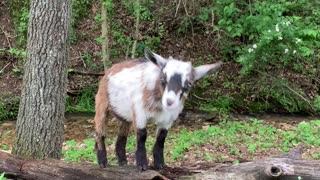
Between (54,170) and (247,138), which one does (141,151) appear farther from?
(247,138)

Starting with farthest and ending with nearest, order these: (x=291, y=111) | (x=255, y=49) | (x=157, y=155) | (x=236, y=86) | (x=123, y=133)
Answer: (x=236, y=86) → (x=291, y=111) → (x=255, y=49) → (x=123, y=133) → (x=157, y=155)

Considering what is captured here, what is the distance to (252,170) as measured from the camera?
4.88m

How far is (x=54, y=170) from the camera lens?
5316 millimetres

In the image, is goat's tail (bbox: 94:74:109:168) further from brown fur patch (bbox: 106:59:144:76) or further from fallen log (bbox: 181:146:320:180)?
fallen log (bbox: 181:146:320:180)

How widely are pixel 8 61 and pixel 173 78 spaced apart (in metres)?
8.37

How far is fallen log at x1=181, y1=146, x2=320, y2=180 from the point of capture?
4668 mm

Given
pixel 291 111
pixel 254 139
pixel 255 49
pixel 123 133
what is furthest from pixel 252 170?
pixel 291 111

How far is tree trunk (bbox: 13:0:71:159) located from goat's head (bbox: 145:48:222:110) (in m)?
1.55

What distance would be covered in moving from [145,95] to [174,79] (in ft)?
1.50

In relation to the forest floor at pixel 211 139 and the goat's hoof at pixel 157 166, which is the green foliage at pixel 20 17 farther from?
the goat's hoof at pixel 157 166

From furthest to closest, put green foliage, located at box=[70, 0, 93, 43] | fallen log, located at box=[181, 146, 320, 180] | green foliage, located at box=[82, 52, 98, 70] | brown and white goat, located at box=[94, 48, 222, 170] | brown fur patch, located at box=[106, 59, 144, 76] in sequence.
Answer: green foliage, located at box=[70, 0, 93, 43]
green foliage, located at box=[82, 52, 98, 70]
brown fur patch, located at box=[106, 59, 144, 76]
fallen log, located at box=[181, 146, 320, 180]
brown and white goat, located at box=[94, 48, 222, 170]

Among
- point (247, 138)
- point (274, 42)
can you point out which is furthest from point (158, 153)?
point (274, 42)

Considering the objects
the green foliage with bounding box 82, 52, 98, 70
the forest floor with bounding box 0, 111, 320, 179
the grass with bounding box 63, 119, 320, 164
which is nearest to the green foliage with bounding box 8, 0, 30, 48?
the green foliage with bounding box 82, 52, 98, 70

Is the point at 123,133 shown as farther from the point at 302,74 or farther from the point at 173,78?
the point at 302,74
